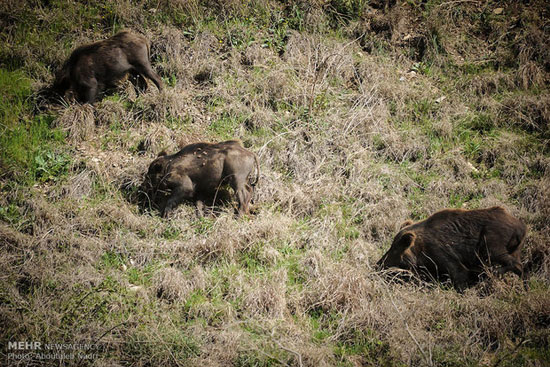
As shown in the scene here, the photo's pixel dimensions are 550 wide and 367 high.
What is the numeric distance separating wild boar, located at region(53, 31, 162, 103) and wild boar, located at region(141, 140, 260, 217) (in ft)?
7.73

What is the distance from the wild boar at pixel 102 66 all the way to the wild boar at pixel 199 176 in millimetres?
2356

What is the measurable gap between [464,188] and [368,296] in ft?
10.7

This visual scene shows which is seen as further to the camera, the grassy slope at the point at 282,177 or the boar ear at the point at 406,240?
the boar ear at the point at 406,240

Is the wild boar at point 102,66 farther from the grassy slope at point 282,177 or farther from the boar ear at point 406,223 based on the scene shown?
the boar ear at point 406,223

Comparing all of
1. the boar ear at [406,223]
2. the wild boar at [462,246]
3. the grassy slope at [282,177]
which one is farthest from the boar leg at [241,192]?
the boar ear at [406,223]

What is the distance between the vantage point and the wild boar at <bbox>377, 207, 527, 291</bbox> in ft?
20.9

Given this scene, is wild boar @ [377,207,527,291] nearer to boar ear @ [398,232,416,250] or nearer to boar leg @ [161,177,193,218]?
boar ear @ [398,232,416,250]

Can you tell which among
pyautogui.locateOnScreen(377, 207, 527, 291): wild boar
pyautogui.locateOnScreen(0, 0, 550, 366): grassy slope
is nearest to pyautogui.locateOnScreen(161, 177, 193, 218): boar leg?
pyautogui.locateOnScreen(0, 0, 550, 366): grassy slope

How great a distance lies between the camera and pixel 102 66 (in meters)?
8.87

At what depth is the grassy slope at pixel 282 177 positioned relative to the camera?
18.3 feet

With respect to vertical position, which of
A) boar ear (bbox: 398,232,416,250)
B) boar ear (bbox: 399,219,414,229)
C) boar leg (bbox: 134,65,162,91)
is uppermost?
boar leg (bbox: 134,65,162,91)

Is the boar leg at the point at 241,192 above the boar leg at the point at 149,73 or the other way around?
the other way around

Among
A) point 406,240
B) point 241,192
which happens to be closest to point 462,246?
point 406,240

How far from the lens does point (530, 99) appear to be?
973cm
